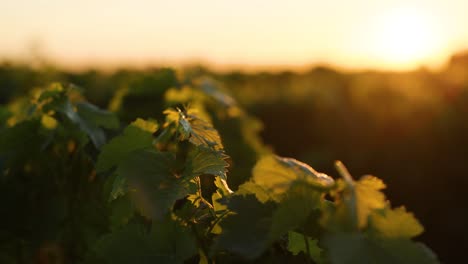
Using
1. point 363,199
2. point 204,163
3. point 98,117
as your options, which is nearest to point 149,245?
point 204,163

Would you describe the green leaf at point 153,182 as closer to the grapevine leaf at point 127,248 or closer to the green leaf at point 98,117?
the grapevine leaf at point 127,248

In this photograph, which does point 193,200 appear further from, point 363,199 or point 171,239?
point 363,199

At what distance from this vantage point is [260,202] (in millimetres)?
966

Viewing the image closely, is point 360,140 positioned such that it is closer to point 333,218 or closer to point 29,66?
point 333,218

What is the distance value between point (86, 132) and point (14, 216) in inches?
17.7

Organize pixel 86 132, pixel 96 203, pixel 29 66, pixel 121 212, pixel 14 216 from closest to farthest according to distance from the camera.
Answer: pixel 121 212
pixel 86 132
pixel 96 203
pixel 14 216
pixel 29 66

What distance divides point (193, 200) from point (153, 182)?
9cm

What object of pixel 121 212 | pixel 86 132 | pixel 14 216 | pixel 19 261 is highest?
pixel 86 132

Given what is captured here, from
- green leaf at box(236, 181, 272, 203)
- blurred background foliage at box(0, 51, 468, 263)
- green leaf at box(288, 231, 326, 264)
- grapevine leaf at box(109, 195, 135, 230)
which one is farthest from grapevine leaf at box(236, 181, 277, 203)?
blurred background foliage at box(0, 51, 468, 263)

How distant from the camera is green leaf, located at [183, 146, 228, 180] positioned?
1070 millimetres

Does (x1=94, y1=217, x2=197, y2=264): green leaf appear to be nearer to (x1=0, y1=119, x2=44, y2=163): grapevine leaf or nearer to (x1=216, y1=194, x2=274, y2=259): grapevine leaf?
(x1=216, y1=194, x2=274, y2=259): grapevine leaf

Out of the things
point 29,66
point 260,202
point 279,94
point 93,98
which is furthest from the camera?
point 29,66

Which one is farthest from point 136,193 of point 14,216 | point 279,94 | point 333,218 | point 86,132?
point 279,94

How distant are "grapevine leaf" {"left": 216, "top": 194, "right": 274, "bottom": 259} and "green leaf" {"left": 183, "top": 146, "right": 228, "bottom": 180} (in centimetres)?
11
